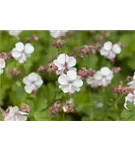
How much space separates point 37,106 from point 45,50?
0.63 meters

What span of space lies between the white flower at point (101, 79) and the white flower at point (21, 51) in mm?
340

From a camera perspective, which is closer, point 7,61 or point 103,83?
point 7,61

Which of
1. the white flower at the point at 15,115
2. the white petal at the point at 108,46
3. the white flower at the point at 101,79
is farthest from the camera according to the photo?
the white petal at the point at 108,46

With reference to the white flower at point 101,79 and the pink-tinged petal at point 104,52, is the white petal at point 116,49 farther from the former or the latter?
the white flower at point 101,79

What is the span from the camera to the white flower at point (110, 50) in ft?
9.82

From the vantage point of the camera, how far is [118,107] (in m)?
2.50

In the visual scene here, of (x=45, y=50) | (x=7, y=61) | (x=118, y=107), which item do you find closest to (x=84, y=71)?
(x=118, y=107)

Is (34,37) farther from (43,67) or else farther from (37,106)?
(37,106)

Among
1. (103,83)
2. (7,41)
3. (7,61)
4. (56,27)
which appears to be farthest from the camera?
(7,41)

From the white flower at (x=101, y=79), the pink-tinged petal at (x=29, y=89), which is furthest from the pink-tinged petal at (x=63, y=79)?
the white flower at (x=101, y=79)

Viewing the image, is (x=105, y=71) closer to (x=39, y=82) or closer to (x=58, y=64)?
(x=39, y=82)

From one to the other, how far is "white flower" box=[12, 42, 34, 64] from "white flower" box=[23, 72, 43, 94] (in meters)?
0.08

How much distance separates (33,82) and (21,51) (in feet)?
0.53

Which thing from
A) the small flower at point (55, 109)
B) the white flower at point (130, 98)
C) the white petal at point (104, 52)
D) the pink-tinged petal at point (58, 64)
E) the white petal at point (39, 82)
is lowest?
the small flower at point (55, 109)
